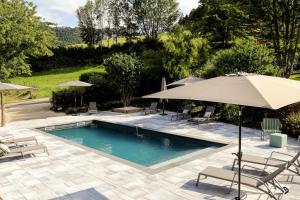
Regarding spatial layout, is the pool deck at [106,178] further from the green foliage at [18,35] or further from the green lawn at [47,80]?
the green lawn at [47,80]

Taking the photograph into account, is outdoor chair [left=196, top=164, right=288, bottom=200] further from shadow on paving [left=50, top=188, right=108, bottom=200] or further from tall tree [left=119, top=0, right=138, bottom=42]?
tall tree [left=119, top=0, right=138, bottom=42]

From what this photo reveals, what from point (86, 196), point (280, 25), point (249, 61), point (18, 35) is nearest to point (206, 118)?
point (249, 61)

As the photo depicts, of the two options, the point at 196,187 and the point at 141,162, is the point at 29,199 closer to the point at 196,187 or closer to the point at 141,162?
the point at 196,187

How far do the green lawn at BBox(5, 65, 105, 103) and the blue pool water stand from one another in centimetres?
1269

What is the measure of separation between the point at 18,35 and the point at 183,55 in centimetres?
1448

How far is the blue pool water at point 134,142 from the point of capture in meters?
13.4

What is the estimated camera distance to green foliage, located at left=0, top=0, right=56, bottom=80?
27.0m

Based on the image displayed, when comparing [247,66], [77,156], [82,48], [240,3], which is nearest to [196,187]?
[77,156]

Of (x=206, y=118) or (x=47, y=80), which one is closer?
(x=206, y=118)

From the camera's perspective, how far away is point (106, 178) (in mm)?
9250

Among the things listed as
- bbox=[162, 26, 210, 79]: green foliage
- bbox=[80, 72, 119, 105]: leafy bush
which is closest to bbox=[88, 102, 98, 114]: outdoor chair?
bbox=[80, 72, 119, 105]: leafy bush

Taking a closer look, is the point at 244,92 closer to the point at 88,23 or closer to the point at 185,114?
the point at 185,114

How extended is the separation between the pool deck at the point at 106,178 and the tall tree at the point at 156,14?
4677 centimetres

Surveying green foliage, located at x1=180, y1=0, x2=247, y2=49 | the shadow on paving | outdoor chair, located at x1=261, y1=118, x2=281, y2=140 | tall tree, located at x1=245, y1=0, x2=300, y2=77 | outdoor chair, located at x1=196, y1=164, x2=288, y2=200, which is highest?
green foliage, located at x1=180, y1=0, x2=247, y2=49
